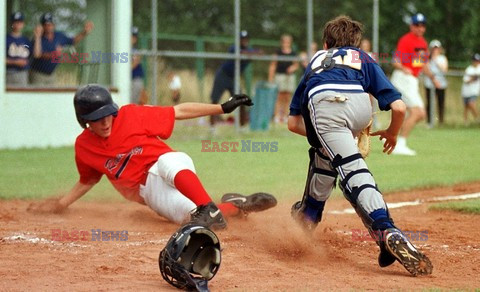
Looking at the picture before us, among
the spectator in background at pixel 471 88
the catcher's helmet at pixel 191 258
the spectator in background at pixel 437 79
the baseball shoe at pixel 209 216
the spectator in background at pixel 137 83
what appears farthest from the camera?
the spectator in background at pixel 471 88

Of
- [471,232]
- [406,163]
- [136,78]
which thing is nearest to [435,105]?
[136,78]

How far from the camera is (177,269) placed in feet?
15.1

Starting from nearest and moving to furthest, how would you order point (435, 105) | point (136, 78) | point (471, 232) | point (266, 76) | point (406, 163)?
point (471, 232), point (406, 163), point (136, 78), point (266, 76), point (435, 105)

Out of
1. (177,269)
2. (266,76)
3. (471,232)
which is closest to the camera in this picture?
(177,269)

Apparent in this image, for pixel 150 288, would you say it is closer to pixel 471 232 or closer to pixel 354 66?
pixel 354 66

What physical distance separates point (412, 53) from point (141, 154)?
786 centimetres

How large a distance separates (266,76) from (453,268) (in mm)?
15870

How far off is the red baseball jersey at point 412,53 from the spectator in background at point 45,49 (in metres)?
5.73

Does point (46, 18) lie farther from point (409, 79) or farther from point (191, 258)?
point (191, 258)

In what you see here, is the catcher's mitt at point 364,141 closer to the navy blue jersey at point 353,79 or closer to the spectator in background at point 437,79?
the navy blue jersey at point 353,79

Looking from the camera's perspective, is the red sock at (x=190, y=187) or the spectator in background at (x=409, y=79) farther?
the spectator in background at (x=409, y=79)

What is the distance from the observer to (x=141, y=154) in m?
6.90

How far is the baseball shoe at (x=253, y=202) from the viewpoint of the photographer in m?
7.02

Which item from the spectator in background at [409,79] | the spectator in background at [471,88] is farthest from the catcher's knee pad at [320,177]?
the spectator in background at [471,88]
